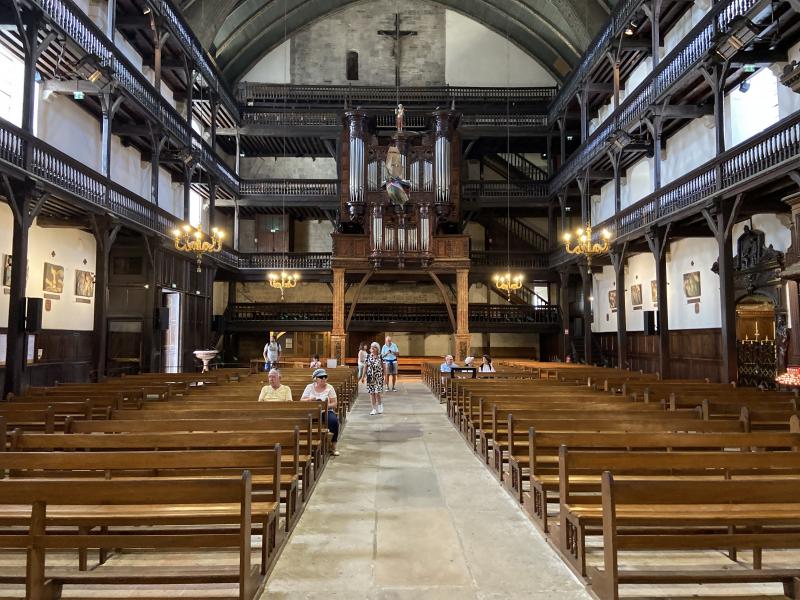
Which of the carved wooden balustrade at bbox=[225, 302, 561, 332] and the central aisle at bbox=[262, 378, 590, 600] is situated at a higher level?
the carved wooden balustrade at bbox=[225, 302, 561, 332]

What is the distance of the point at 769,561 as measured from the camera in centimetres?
405

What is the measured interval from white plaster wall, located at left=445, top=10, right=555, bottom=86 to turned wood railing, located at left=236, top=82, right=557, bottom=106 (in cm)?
199

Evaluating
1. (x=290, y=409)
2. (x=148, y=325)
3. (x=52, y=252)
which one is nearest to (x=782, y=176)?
(x=290, y=409)

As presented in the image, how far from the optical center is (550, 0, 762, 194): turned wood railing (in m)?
12.7

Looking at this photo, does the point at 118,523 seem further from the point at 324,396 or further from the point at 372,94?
the point at 372,94

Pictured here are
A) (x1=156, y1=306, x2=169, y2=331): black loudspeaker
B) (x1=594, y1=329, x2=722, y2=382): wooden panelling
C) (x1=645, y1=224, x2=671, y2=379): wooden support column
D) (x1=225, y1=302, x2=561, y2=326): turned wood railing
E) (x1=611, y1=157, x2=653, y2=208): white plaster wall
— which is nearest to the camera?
(x1=645, y1=224, x2=671, y2=379): wooden support column

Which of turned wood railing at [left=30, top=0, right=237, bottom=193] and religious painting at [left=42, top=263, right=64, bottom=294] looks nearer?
turned wood railing at [left=30, top=0, right=237, bottom=193]

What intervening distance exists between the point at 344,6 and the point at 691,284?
2447 centimetres

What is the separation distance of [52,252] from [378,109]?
55.1 ft

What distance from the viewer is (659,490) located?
10.2 feet

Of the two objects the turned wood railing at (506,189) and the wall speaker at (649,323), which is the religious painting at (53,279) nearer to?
the turned wood railing at (506,189)

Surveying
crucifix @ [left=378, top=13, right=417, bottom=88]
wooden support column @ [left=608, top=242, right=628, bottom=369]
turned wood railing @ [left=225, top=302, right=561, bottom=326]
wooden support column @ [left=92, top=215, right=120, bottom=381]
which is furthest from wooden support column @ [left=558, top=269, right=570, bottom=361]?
wooden support column @ [left=92, top=215, right=120, bottom=381]

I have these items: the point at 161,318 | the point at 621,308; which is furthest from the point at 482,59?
the point at 161,318

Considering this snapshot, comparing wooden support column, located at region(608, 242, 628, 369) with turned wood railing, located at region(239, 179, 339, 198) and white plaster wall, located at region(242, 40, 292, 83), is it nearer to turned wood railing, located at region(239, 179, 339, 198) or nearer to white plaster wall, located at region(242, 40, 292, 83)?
turned wood railing, located at region(239, 179, 339, 198)
